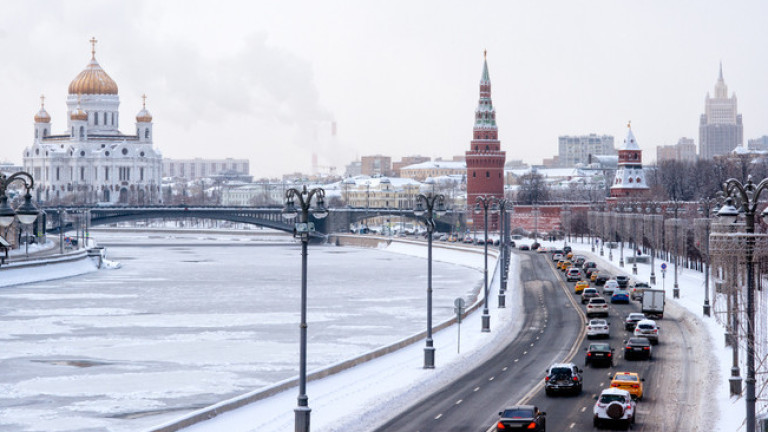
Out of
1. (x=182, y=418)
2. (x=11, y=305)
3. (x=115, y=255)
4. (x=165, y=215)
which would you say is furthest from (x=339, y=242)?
(x=182, y=418)

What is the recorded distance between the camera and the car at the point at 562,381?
30.3m

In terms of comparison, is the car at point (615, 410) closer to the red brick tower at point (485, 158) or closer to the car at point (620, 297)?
the car at point (620, 297)

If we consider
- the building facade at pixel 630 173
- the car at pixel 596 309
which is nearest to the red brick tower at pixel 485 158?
the building facade at pixel 630 173

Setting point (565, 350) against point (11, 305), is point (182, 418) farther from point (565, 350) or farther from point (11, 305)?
point (11, 305)

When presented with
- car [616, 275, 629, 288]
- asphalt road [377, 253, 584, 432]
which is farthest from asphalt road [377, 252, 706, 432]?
car [616, 275, 629, 288]

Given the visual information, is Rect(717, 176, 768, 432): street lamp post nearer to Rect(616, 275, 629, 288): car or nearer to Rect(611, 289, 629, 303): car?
Rect(611, 289, 629, 303): car

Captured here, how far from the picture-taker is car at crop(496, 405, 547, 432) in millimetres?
24453

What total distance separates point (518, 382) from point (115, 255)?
333 ft

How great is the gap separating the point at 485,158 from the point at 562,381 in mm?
141702

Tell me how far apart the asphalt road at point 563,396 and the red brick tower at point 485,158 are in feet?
396

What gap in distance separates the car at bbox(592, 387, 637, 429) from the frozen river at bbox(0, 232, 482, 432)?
1183 centimetres

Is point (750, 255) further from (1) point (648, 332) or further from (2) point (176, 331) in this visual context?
(2) point (176, 331)

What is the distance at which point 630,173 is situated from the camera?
151m

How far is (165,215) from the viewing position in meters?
149
